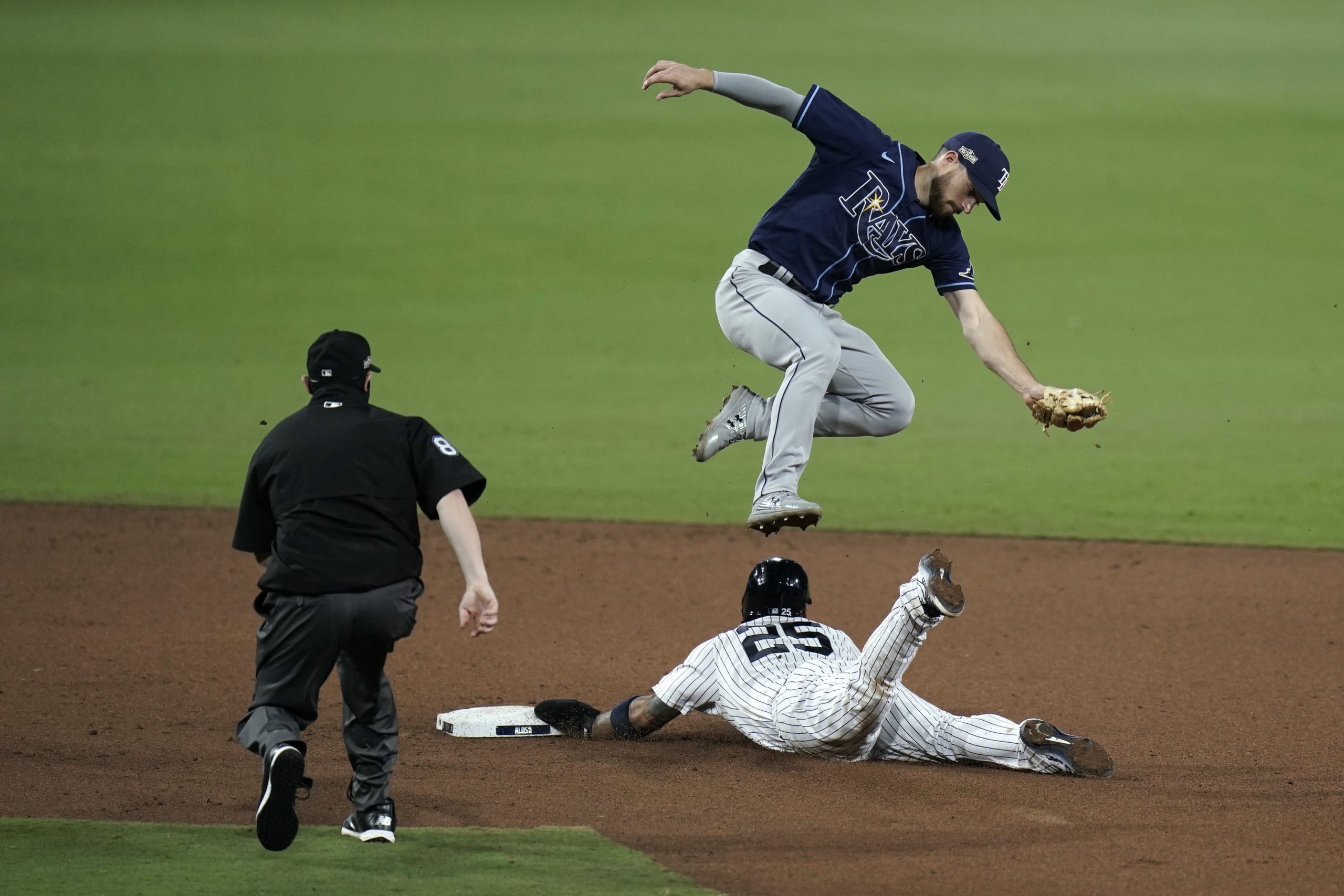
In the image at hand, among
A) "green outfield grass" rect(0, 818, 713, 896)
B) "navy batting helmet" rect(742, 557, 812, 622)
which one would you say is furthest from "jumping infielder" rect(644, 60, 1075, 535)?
"green outfield grass" rect(0, 818, 713, 896)

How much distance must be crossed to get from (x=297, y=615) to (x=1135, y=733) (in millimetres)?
4224

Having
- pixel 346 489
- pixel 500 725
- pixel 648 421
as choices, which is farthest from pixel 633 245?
pixel 346 489

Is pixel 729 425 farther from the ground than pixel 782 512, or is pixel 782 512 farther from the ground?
pixel 729 425

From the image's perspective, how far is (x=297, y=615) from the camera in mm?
5500

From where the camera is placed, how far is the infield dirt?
19.5 feet

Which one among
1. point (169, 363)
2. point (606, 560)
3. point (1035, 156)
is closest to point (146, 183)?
point (169, 363)

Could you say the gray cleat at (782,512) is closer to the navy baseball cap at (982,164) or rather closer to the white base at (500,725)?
the navy baseball cap at (982,164)

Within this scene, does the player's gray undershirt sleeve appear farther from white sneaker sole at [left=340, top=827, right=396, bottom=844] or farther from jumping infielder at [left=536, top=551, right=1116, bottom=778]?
white sneaker sole at [left=340, top=827, right=396, bottom=844]

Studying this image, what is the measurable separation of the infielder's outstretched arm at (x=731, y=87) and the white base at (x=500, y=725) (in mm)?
2923

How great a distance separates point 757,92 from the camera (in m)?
6.49

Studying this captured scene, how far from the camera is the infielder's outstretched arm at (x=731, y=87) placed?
251 inches

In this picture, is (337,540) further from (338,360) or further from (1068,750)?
(1068,750)

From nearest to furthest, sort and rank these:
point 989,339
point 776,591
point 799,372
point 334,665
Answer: point 334,665 → point 799,372 → point 989,339 → point 776,591

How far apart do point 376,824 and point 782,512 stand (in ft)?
6.44
